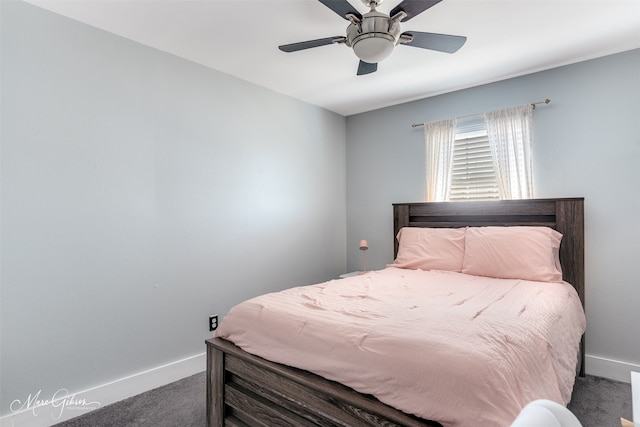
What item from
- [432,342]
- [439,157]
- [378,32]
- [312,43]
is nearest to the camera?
[432,342]

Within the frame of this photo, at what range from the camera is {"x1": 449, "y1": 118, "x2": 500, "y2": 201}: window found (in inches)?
126

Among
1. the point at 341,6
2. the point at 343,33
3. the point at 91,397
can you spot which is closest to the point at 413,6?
the point at 341,6

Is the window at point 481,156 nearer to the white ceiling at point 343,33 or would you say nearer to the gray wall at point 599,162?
the gray wall at point 599,162

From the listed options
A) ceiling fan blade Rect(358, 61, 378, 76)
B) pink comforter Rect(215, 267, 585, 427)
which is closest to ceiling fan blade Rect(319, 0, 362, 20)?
ceiling fan blade Rect(358, 61, 378, 76)

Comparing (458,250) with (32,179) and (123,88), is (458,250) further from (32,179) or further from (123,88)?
(32,179)

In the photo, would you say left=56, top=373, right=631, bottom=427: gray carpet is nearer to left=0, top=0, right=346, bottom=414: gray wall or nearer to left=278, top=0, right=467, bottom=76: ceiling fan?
left=0, top=0, right=346, bottom=414: gray wall

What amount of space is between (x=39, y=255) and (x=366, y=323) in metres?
1.94

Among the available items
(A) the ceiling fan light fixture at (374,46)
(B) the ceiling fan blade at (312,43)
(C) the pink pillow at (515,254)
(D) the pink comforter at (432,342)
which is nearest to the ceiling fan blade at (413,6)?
(A) the ceiling fan light fixture at (374,46)

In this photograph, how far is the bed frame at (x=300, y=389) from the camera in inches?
50.6

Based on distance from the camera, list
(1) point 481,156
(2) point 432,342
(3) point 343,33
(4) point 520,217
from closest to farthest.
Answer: (2) point 432,342 → (3) point 343,33 → (4) point 520,217 → (1) point 481,156

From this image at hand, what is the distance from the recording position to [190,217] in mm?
2709

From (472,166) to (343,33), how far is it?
182cm

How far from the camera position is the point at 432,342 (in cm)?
127

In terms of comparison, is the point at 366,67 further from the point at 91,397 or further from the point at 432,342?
the point at 91,397
